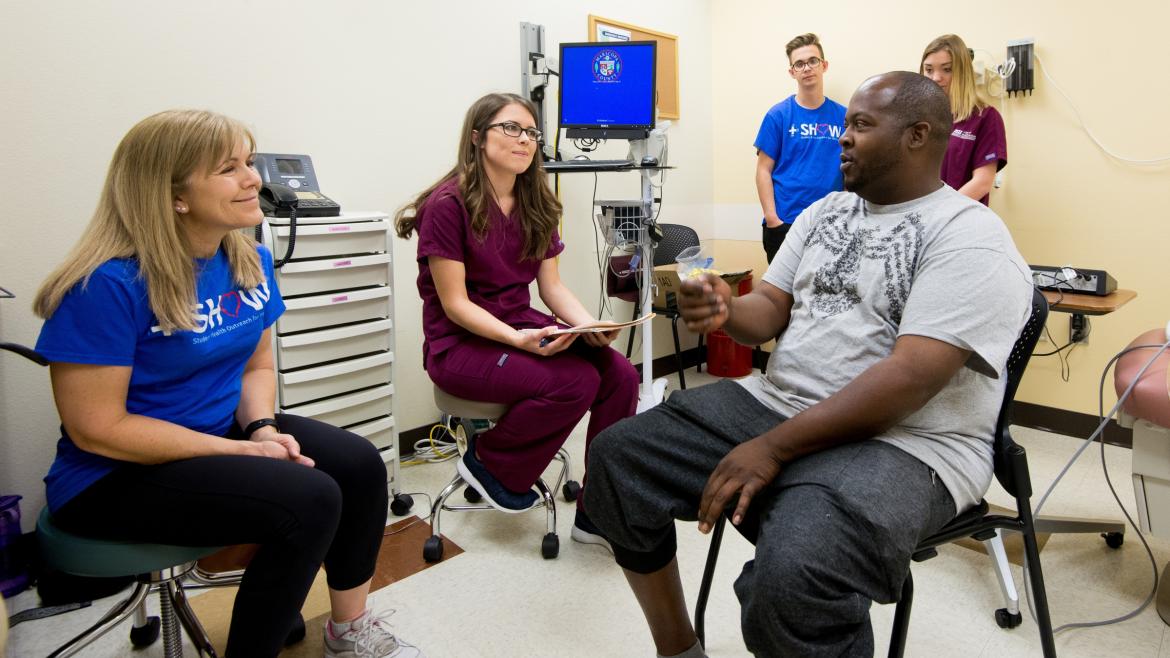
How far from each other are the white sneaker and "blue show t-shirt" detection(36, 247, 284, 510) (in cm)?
51

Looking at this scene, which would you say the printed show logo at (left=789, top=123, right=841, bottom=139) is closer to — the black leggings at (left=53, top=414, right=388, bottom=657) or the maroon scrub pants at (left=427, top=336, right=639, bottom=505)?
the maroon scrub pants at (left=427, top=336, right=639, bottom=505)

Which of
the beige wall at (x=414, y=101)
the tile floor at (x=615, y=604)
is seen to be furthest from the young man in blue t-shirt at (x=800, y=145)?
the tile floor at (x=615, y=604)

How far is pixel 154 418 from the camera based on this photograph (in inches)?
51.8

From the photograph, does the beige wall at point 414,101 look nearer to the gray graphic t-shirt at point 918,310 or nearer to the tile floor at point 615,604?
the tile floor at point 615,604

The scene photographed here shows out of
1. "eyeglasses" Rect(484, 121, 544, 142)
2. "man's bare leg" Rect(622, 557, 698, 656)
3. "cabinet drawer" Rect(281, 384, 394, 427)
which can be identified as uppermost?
"eyeglasses" Rect(484, 121, 544, 142)

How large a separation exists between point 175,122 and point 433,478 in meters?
1.66

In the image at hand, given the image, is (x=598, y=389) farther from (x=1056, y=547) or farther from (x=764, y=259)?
(x=764, y=259)

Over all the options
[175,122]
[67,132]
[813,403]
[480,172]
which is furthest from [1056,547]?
[67,132]

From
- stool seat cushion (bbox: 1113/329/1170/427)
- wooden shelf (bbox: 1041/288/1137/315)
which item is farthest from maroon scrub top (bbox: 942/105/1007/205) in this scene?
stool seat cushion (bbox: 1113/329/1170/427)

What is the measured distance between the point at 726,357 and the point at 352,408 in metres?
2.30

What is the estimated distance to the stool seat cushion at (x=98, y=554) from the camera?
1245mm

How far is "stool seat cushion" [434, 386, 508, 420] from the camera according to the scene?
202cm

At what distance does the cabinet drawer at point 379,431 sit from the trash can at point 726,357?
210cm

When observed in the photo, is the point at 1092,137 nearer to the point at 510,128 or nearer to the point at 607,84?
the point at 607,84
